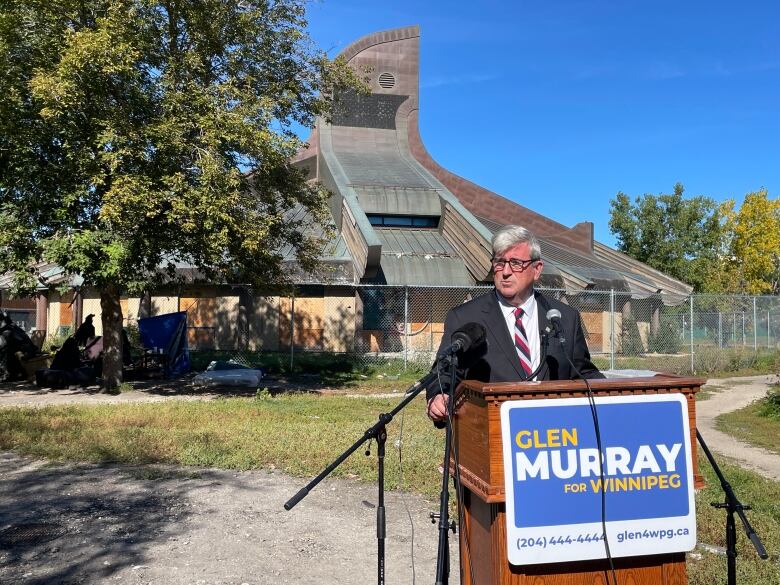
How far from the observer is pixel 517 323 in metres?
3.37

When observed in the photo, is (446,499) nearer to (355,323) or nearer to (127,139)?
(127,139)

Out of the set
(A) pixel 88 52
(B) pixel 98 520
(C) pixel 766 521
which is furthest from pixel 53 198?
(C) pixel 766 521

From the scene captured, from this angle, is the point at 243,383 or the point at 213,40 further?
the point at 243,383

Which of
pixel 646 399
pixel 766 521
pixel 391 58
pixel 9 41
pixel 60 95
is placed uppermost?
pixel 391 58

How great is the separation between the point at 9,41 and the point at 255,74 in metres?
4.58

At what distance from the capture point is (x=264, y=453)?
8.14 m

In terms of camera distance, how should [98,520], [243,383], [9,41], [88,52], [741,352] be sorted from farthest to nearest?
1. [741,352]
2. [243,383]
3. [9,41]
4. [88,52]
5. [98,520]

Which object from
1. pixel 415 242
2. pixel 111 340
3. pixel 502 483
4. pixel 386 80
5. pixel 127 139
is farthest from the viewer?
pixel 386 80

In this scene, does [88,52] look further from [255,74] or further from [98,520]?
[98,520]

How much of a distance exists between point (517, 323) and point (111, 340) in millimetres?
13385

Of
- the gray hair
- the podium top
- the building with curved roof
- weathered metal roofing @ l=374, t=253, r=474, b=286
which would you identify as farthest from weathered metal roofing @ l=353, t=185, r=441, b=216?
the podium top

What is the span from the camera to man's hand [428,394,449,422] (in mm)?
2941

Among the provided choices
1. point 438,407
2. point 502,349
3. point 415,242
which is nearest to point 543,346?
point 502,349

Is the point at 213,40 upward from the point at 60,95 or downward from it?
upward
